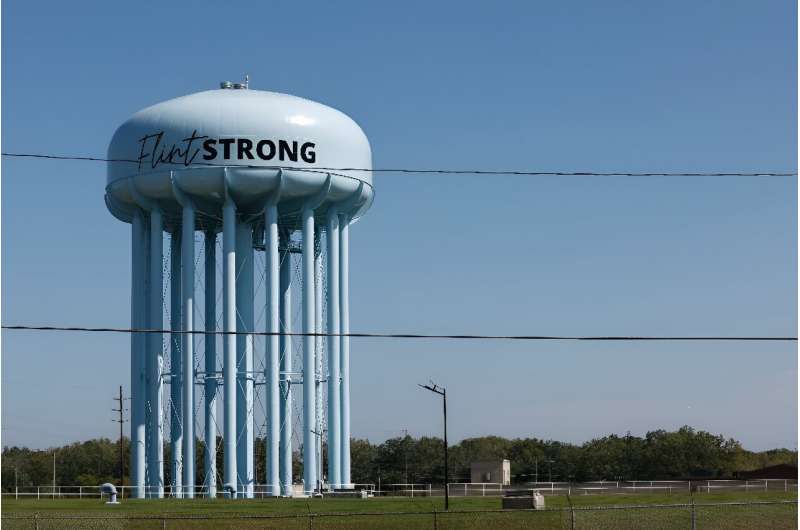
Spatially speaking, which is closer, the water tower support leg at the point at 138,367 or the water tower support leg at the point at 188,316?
the water tower support leg at the point at 188,316

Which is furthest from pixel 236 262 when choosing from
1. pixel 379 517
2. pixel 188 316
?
pixel 379 517

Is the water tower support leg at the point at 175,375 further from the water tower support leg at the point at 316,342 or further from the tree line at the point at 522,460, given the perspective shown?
the tree line at the point at 522,460

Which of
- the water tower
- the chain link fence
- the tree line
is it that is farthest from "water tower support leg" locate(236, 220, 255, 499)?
the tree line

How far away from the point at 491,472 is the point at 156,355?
48.5m

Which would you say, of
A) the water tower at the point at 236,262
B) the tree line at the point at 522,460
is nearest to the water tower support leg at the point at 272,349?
the water tower at the point at 236,262

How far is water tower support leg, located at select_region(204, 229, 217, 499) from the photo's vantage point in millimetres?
56969

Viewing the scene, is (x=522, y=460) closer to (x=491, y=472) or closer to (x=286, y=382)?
(x=491, y=472)

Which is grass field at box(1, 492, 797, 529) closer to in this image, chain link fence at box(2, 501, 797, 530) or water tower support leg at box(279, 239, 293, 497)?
chain link fence at box(2, 501, 797, 530)

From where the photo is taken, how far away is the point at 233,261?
5559cm

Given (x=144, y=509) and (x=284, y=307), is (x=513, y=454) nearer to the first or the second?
(x=284, y=307)

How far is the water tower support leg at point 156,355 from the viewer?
56062mm

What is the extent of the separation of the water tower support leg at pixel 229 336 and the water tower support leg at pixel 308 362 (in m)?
2.87

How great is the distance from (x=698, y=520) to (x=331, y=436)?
841 inches

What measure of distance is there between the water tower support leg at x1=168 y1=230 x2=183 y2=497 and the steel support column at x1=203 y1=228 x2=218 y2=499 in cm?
118
